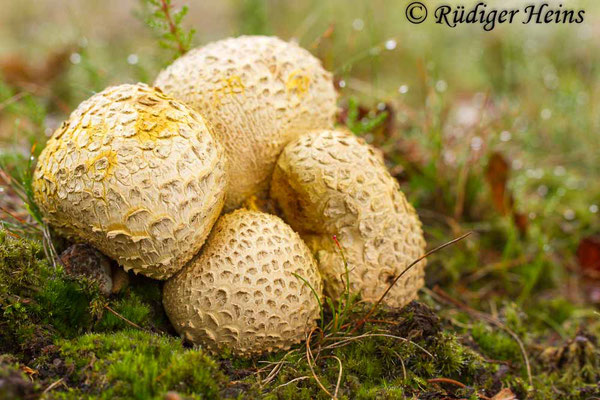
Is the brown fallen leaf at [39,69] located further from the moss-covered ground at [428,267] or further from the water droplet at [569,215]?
the water droplet at [569,215]

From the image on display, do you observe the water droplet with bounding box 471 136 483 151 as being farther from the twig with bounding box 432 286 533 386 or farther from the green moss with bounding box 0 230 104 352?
the green moss with bounding box 0 230 104 352

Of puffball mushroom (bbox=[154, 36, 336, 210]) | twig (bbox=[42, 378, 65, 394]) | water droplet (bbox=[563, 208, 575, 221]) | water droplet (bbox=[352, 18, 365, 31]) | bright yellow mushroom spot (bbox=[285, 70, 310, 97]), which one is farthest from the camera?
water droplet (bbox=[352, 18, 365, 31])

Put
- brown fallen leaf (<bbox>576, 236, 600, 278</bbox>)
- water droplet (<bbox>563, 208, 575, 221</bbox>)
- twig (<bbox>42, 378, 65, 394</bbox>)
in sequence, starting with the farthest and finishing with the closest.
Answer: water droplet (<bbox>563, 208, 575, 221</bbox>) → brown fallen leaf (<bbox>576, 236, 600, 278</bbox>) → twig (<bbox>42, 378, 65, 394</bbox>)

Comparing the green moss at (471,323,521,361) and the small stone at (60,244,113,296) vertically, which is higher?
the small stone at (60,244,113,296)

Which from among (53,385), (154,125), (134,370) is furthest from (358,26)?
(53,385)

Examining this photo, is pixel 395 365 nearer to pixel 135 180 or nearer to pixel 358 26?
pixel 135 180

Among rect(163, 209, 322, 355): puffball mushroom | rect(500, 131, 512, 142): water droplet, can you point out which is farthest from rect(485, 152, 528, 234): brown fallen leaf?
rect(163, 209, 322, 355): puffball mushroom
